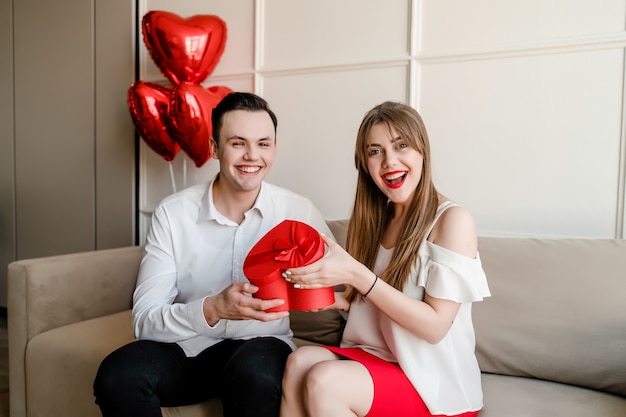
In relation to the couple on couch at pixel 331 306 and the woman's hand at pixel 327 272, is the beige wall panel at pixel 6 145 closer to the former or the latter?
the couple on couch at pixel 331 306

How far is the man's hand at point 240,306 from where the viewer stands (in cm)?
120

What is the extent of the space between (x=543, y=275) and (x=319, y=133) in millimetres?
1119

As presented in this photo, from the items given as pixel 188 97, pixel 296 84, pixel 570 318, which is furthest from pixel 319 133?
pixel 570 318

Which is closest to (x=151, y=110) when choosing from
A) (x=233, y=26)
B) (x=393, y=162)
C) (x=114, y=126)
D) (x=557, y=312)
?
(x=233, y=26)

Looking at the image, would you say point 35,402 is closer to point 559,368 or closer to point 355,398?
point 355,398

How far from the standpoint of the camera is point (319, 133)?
7.48ft

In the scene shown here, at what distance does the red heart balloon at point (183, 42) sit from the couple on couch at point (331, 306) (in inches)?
32.0

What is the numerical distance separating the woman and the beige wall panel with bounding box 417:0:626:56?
0.79 meters

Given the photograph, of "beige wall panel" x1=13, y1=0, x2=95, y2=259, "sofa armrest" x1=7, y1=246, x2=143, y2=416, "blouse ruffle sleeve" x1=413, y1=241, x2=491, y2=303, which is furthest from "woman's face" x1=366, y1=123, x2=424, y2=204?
"beige wall panel" x1=13, y1=0, x2=95, y2=259

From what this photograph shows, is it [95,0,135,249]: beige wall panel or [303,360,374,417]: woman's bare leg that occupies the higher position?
[95,0,135,249]: beige wall panel

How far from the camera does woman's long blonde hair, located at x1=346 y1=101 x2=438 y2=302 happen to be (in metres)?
1.28

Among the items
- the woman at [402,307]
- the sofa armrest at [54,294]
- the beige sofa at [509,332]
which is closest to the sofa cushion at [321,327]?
the beige sofa at [509,332]

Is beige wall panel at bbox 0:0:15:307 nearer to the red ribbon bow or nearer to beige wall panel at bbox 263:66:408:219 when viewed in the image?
beige wall panel at bbox 263:66:408:219

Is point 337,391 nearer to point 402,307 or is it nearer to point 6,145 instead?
point 402,307
